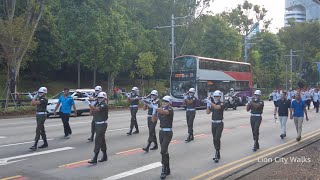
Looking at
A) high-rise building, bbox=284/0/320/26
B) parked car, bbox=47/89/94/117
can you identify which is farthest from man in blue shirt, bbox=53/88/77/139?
high-rise building, bbox=284/0/320/26

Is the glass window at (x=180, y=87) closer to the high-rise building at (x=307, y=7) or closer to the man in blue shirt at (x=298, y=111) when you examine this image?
the high-rise building at (x=307, y=7)

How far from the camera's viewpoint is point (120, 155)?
39.4 ft

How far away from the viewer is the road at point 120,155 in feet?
32.0

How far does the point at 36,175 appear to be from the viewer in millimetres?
9367

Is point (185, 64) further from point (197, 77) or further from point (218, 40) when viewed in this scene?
point (218, 40)

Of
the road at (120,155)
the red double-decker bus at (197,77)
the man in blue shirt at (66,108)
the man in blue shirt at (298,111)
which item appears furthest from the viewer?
the red double-decker bus at (197,77)

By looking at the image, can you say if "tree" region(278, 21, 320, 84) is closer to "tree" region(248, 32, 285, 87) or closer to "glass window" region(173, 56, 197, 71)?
"tree" region(248, 32, 285, 87)

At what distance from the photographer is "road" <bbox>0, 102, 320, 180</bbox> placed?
9.74 m

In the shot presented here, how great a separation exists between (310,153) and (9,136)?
10.4 meters

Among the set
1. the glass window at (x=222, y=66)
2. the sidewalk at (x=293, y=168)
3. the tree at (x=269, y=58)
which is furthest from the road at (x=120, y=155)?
the tree at (x=269, y=58)

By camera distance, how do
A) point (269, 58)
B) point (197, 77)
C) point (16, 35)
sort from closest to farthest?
point (16, 35) < point (197, 77) < point (269, 58)

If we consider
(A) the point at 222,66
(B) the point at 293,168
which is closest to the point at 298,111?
(B) the point at 293,168

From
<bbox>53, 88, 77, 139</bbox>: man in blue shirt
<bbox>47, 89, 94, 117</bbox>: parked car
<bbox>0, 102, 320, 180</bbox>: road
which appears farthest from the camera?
<bbox>47, 89, 94, 117</bbox>: parked car

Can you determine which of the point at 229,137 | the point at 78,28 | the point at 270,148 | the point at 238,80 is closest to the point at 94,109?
the point at 270,148
